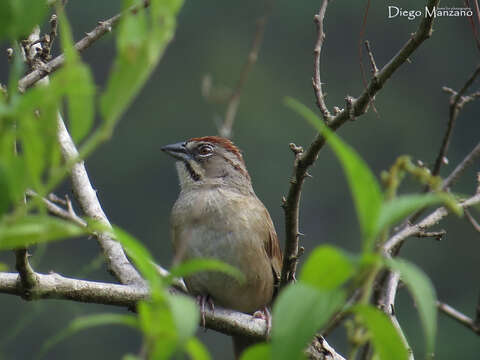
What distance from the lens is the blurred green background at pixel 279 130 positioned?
24.7 meters

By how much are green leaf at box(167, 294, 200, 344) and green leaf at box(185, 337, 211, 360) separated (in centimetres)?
4

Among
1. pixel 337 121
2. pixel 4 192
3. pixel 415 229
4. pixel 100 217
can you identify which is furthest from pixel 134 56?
pixel 100 217

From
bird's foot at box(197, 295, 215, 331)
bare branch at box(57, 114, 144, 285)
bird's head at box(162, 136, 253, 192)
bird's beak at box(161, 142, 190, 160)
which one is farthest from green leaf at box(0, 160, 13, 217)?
bird's beak at box(161, 142, 190, 160)

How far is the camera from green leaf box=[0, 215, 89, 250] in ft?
2.85

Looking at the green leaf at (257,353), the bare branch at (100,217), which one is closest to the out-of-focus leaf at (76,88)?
the green leaf at (257,353)

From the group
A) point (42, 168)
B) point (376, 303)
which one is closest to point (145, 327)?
point (42, 168)

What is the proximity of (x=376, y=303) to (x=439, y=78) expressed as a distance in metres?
28.1

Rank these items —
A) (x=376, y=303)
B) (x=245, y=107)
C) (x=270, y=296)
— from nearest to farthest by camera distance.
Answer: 1. (x=376, y=303)
2. (x=270, y=296)
3. (x=245, y=107)

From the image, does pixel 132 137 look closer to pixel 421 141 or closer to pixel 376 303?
pixel 421 141

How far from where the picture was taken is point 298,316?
2.79 ft

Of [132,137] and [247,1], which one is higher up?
[247,1]

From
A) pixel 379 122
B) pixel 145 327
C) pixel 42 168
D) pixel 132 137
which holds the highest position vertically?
pixel 42 168

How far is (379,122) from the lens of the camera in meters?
29.5

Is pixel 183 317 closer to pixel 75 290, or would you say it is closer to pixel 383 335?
pixel 383 335
